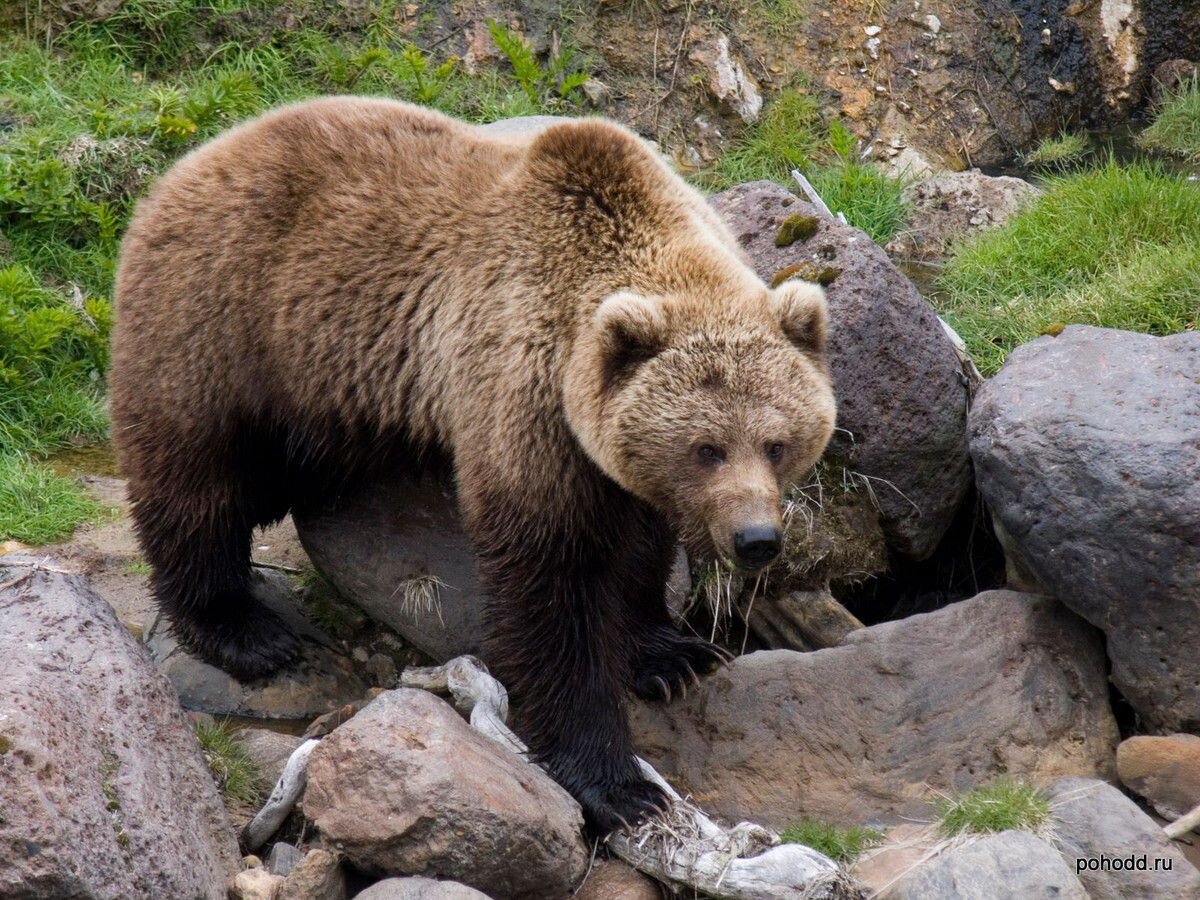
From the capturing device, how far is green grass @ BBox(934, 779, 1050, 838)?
509cm

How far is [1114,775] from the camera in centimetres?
574

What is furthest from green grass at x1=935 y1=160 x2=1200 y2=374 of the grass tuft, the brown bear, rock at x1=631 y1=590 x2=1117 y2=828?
the brown bear

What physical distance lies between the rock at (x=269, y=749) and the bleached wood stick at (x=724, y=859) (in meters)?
0.95

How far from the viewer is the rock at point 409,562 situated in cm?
663

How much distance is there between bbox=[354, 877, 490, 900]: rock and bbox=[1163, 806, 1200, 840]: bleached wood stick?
2.61 m

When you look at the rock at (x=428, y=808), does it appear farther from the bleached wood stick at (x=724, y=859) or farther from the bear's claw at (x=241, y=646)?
the bear's claw at (x=241, y=646)

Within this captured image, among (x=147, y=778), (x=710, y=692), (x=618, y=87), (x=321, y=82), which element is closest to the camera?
(x=147, y=778)

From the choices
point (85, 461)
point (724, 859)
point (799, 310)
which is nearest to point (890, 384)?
point (799, 310)

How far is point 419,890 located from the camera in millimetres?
4504

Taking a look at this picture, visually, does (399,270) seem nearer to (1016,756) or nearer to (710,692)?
(710,692)

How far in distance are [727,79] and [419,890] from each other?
8325mm

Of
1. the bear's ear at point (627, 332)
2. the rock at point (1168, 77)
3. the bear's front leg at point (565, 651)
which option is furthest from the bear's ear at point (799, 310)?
the rock at point (1168, 77)

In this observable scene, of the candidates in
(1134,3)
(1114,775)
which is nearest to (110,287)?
(1114,775)

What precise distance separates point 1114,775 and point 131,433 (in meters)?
4.64
